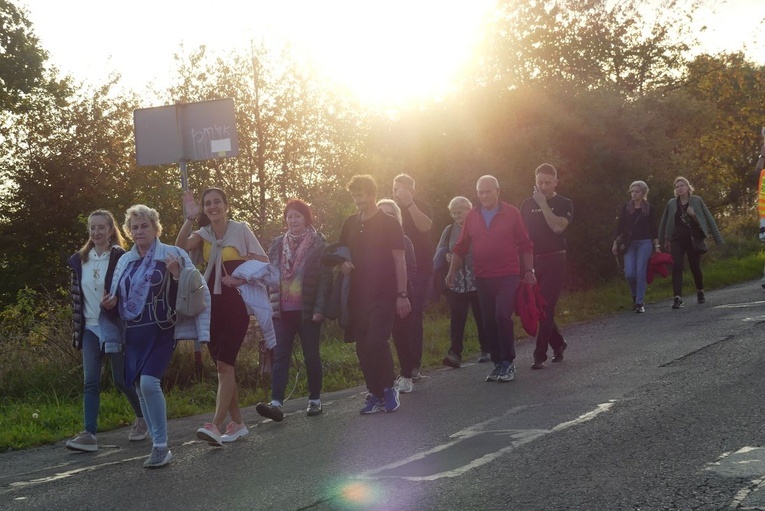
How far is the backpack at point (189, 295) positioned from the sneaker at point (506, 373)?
12.2ft

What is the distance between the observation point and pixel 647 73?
3650cm

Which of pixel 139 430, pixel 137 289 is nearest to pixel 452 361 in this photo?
pixel 139 430

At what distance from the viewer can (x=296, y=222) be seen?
30.1 feet

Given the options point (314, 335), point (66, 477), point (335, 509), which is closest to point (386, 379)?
point (314, 335)

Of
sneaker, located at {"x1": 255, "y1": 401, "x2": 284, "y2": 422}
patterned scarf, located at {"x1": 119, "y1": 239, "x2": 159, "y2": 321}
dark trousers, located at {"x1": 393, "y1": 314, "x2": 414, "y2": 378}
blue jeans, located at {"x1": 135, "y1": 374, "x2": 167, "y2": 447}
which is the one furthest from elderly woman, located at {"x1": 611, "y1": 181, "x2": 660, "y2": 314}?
blue jeans, located at {"x1": 135, "y1": 374, "x2": 167, "y2": 447}

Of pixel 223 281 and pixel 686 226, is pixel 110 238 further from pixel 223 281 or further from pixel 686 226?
pixel 686 226

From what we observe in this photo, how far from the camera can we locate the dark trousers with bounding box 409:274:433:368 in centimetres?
1105

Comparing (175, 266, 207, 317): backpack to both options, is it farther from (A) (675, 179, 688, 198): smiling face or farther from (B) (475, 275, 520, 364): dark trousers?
(A) (675, 179, 688, 198): smiling face

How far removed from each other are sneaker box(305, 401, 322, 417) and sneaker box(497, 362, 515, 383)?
1.88 m

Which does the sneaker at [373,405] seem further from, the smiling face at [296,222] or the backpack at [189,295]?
the backpack at [189,295]

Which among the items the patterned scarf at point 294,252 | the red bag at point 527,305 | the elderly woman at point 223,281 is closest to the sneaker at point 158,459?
the elderly woman at point 223,281

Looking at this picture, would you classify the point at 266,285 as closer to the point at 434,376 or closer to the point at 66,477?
the point at 66,477

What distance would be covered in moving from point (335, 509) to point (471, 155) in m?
17.9

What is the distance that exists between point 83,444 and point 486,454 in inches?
140
